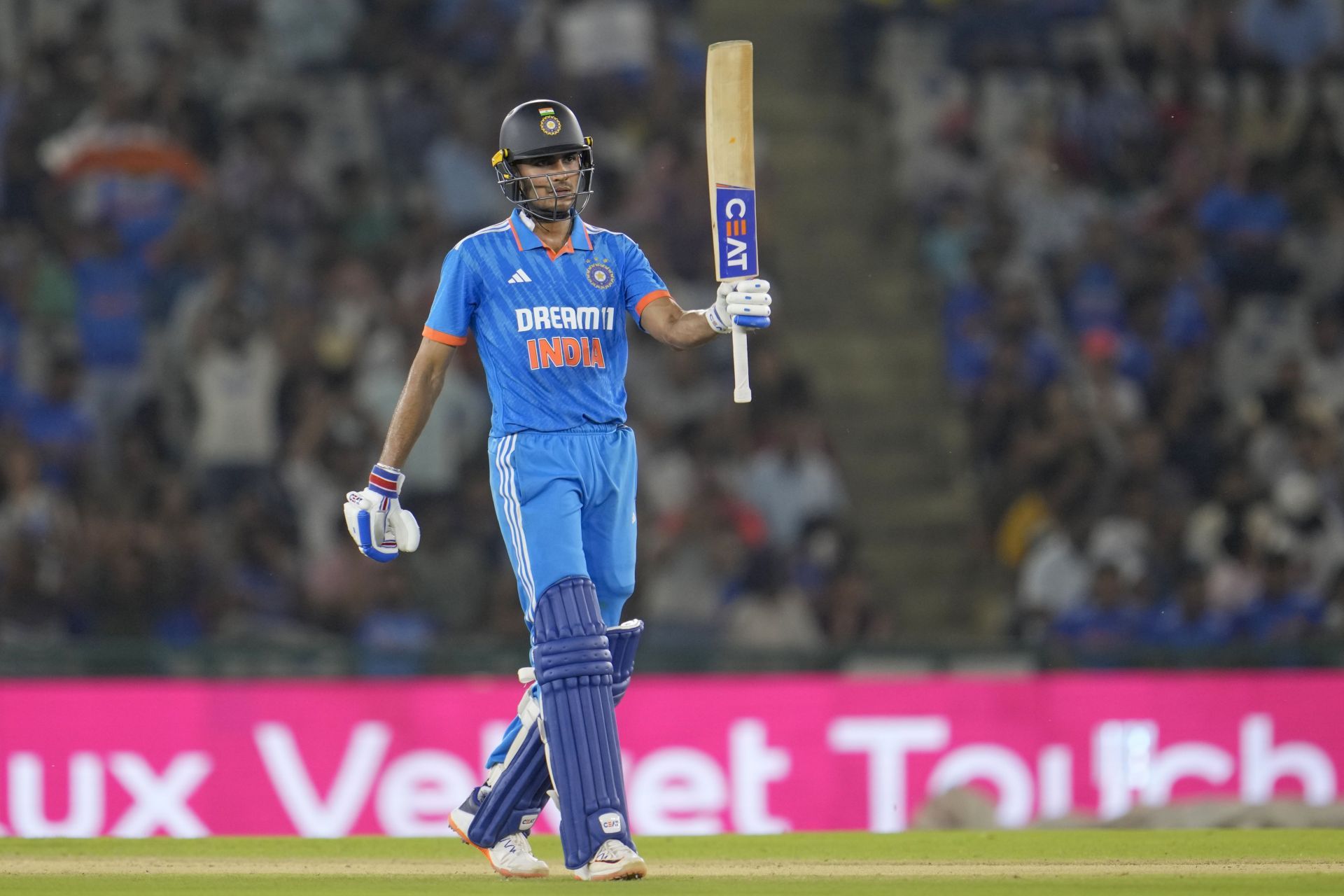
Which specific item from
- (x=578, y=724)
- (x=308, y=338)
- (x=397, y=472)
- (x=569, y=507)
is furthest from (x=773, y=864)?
(x=308, y=338)

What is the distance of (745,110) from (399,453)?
1409 mm

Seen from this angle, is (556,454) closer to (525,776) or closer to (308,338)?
(525,776)

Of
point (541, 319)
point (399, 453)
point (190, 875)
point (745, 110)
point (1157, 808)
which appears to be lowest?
point (1157, 808)

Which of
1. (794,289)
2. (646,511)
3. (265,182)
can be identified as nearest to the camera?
(646,511)

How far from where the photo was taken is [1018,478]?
12.2 metres

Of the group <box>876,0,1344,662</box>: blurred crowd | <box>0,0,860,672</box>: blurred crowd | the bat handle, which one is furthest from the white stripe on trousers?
<box>876,0,1344,662</box>: blurred crowd

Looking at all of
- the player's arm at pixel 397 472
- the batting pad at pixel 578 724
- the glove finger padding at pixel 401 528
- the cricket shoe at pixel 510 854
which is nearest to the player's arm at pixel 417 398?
the player's arm at pixel 397 472

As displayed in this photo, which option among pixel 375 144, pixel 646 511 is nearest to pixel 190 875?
pixel 646 511

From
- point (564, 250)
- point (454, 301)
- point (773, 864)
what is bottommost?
point (773, 864)

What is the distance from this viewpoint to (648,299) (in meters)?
6.05

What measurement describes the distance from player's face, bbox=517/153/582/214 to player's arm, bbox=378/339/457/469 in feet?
1.65

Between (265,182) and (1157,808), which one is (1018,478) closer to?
(1157,808)

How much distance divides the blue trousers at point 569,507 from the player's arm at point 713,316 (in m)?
0.31

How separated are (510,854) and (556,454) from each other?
48.1 inches
